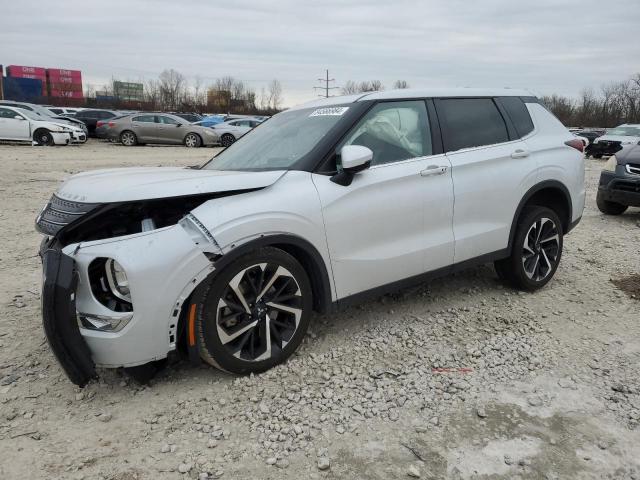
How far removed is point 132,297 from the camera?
266cm

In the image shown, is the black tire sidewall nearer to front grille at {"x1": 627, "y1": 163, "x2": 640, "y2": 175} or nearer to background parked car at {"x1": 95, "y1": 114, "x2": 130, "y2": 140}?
front grille at {"x1": 627, "y1": 163, "x2": 640, "y2": 175}

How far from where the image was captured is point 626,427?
271 cm

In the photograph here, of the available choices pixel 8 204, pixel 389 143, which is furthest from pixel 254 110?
pixel 389 143

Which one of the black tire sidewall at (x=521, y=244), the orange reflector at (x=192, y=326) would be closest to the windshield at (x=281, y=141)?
the orange reflector at (x=192, y=326)

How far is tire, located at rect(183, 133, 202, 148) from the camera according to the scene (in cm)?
2305

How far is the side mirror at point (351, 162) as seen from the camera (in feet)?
10.4

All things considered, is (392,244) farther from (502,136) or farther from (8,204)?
(8,204)

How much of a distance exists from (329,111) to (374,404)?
2.12 m

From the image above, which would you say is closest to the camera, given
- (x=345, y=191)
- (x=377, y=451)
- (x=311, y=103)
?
(x=377, y=451)

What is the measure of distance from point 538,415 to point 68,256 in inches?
106

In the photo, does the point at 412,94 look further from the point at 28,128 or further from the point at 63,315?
the point at 28,128

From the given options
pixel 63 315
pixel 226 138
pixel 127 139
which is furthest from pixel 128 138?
pixel 63 315

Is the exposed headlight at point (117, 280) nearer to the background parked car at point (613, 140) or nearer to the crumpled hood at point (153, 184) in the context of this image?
the crumpled hood at point (153, 184)

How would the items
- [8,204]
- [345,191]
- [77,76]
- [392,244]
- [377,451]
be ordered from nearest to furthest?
[377,451] → [345,191] → [392,244] → [8,204] → [77,76]
